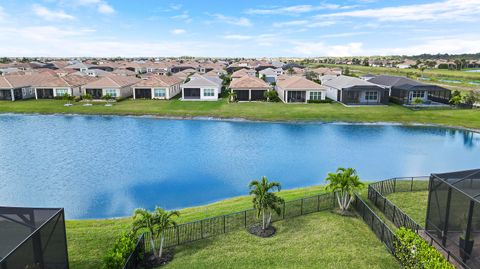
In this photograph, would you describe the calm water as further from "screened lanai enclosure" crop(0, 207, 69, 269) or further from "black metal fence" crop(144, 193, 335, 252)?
"screened lanai enclosure" crop(0, 207, 69, 269)

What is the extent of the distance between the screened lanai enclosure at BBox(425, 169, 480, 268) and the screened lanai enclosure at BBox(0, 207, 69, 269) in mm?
14415

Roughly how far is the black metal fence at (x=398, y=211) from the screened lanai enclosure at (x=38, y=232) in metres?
12.7

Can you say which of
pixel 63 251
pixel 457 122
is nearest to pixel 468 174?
pixel 63 251

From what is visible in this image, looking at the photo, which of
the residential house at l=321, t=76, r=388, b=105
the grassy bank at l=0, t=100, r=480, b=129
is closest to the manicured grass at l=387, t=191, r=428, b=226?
the grassy bank at l=0, t=100, r=480, b=129

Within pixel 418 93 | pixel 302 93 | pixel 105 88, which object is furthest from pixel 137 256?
pixel 418 93

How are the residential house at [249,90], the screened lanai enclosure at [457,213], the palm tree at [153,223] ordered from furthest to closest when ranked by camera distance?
the residential house at [249,90]
the palm tree at [153,223]
the screened lanai enclosure at [457,213]

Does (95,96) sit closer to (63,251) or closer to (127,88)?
(127,88)

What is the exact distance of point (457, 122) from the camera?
4522 cm

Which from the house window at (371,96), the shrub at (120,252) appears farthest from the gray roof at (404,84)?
the shrub at (120,252)

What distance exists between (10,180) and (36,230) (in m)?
17.9

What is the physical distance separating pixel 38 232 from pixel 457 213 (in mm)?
14931

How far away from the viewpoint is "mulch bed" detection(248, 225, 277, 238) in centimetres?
1644

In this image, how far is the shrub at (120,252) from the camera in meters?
12.5

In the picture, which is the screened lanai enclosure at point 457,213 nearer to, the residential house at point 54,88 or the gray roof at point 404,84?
the gray roof at point 404,84
